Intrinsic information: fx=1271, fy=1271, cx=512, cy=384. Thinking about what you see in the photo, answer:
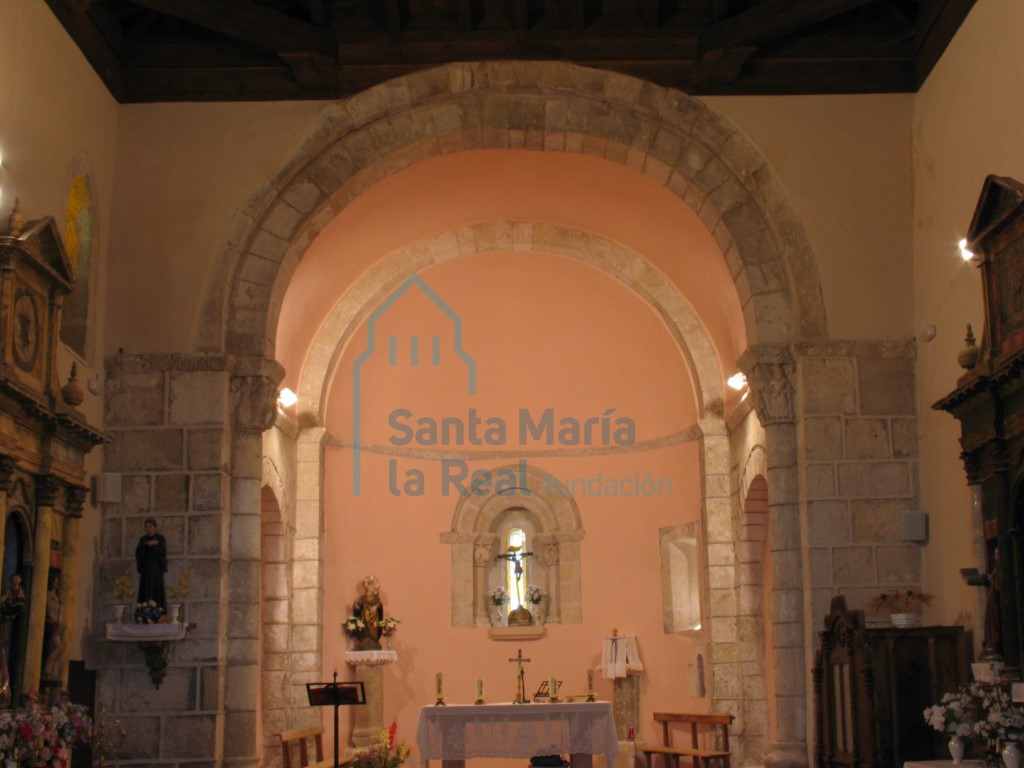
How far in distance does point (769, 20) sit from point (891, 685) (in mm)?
5045

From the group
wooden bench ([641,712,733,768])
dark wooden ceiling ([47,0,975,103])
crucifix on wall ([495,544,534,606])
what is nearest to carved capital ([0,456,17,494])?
dark wooden ceiling ([47,0,975,103])

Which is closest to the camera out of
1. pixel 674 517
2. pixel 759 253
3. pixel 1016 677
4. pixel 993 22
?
pixel 1016 677

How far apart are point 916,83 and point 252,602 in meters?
6.67

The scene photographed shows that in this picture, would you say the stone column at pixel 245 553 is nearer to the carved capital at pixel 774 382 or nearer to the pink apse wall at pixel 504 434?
the pink apse wall at pixel 504 434

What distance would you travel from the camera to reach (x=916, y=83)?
10242mm

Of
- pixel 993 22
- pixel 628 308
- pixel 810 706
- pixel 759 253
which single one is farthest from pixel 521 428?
pixel 993 22

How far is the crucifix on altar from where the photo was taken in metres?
13.9

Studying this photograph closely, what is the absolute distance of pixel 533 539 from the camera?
14.5 metres

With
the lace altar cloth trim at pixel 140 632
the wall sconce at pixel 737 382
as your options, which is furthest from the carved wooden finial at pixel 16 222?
the wall sconce at pixel 737 382

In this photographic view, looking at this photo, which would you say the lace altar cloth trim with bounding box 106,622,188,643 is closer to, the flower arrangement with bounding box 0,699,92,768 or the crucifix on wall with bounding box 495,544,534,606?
the flower arrangement with bounding box 0,699,92,768

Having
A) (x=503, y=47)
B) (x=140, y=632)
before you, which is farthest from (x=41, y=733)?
(x=503, y=47)

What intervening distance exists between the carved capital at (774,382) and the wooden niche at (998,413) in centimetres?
163

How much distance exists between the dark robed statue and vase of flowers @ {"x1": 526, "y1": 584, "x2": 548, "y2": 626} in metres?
5.51

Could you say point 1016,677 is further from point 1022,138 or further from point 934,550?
point 1022,138
